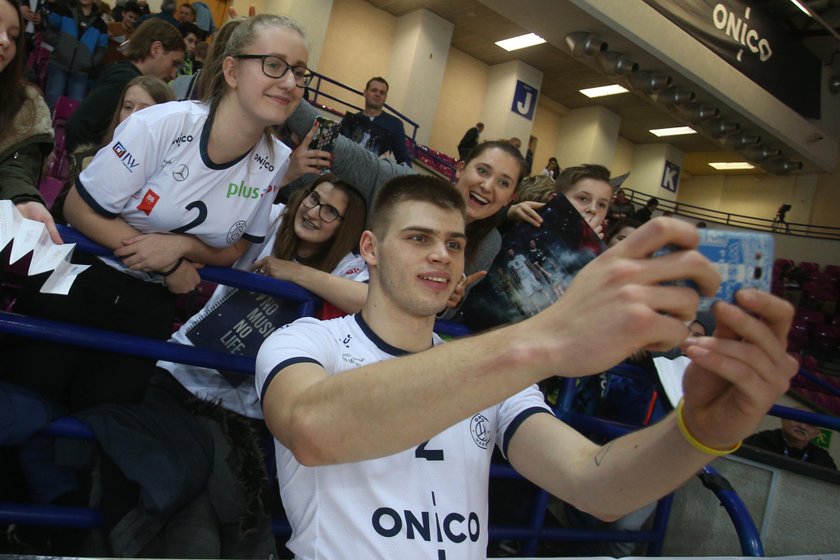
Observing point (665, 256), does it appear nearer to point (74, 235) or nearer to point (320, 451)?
point (320, 451)

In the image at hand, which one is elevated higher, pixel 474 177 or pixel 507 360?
pixel 474 177

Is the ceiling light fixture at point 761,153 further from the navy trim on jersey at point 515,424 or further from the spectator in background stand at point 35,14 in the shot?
the navy trim on jersey at point 515,424

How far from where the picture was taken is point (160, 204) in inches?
70.3

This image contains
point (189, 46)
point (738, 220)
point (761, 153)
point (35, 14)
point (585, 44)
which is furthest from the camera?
point (738, 220)

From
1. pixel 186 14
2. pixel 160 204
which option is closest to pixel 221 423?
pixel 160 204

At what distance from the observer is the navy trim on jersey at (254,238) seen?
6.73 feet

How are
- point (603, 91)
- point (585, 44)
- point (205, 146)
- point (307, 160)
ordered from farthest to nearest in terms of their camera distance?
point (603, 91)
point (585, 44)
point (307, 160)
point (205, 146)

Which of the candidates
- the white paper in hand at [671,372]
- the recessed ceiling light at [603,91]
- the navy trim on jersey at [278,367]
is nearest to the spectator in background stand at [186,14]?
the white paper in hand at [671,372]

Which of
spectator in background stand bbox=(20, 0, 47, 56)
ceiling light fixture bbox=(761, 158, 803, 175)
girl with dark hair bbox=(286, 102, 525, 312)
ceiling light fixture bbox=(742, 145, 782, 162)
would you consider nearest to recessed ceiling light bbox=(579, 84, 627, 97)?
ceiling light fixture bbox=(742, 145, 782, 162)

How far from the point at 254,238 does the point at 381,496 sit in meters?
1.05

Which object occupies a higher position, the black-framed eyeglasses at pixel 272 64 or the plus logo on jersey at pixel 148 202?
the black-framed eyeglasses at pixel 272 64

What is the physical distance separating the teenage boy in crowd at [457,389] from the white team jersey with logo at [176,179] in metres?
0.44

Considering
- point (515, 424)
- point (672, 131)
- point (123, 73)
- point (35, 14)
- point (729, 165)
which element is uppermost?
point (672, 131)

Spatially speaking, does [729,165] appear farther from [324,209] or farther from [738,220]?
[324,209]
